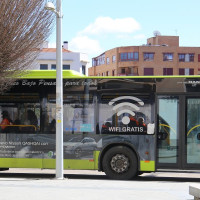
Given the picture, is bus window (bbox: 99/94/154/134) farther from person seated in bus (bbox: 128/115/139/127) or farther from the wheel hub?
the wheel hub

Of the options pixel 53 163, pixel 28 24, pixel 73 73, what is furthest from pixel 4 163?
pixel 28 24

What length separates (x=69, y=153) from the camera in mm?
14547

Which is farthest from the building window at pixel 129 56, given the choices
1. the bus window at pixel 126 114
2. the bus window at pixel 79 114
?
the bus window at pixel 126 114

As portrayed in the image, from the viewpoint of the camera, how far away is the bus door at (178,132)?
13922 millimetres

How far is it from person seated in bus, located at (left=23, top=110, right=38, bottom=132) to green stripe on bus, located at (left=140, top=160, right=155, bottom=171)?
3.22 m

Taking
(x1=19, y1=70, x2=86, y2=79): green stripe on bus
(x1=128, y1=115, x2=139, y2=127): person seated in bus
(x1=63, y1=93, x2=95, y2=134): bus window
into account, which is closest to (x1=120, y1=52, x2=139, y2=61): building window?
(x1=19, y1=70, x2=86, y2=79): green stripe on bus

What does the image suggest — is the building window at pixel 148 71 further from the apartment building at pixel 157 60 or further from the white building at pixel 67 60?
the white building at pixel 67 60

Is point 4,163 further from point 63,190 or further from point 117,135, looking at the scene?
point 63,190

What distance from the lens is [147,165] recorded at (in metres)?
14.2

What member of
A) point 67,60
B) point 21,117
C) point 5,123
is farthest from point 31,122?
point 67,60

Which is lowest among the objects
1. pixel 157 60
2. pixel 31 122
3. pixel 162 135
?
pixel 162 135

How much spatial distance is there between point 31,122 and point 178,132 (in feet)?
13.8

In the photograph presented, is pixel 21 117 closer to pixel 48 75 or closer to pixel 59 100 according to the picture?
pixel 48 75

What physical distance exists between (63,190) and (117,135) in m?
4.32
